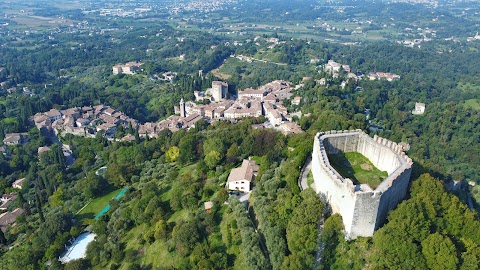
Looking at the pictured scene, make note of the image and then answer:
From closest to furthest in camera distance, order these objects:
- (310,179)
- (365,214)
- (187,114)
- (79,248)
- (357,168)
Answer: (365,214) < (357,168) < (310,179) < (79,248) < (187,114)

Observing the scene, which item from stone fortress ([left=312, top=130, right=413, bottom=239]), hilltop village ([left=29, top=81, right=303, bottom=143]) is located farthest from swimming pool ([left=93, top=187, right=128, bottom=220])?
stone fortress ([left=312, top=130, right=413, bottom=239])

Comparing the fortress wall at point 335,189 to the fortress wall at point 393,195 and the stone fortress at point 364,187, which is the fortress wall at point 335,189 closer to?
the stone fortress at point 364,187

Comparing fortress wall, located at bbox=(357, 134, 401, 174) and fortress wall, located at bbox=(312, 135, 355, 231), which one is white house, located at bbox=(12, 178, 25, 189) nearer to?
fortress wall, located at bbox=(312, 135, 355, 231)

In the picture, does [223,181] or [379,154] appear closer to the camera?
[379,154]

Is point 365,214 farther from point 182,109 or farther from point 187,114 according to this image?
point 182,109

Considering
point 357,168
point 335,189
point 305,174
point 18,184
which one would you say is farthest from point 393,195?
point 18,184

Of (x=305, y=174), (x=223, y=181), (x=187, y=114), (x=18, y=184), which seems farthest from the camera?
(x=187, y=114)
